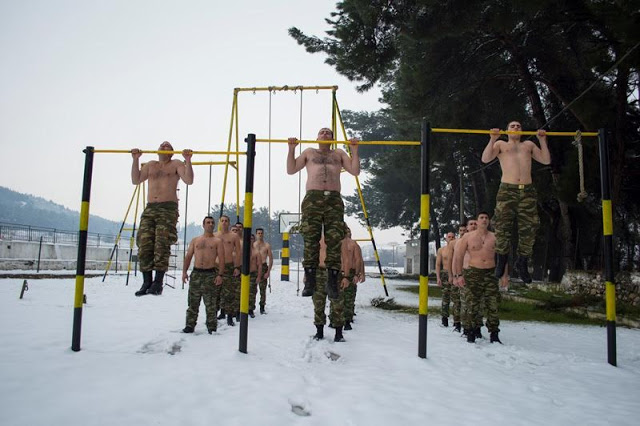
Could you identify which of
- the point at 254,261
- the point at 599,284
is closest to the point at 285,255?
the point at 254,261

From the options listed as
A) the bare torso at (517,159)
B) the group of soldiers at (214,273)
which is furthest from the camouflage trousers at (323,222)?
the bare torso at (517,159)

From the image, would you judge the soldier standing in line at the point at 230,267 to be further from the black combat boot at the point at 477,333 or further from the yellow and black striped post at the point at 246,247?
the black combat boot at the point at 477,333

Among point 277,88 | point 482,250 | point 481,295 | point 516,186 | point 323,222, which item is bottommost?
point 481,295

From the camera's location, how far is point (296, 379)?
13.3 ft

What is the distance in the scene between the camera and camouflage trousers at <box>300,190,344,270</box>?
536 centimetres

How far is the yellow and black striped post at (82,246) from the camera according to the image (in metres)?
4.82

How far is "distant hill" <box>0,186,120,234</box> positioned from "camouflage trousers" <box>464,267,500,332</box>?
118m

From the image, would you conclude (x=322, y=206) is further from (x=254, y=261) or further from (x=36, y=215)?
(x=36, y=215)

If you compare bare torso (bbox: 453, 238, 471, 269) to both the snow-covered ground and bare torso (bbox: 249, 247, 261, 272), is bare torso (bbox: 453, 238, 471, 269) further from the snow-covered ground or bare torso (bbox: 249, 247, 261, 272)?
bare torso (bbox: 249, 247, 261, 272)

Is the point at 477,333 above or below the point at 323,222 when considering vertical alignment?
below

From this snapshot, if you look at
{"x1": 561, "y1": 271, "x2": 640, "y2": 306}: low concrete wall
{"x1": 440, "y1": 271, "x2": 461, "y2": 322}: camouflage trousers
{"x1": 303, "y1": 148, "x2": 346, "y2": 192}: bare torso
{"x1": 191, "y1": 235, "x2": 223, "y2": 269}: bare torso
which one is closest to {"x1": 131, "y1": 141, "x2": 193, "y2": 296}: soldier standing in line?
{"x1": 191, "y1": 235, "x2": 223, "y2": 269}: bare torso

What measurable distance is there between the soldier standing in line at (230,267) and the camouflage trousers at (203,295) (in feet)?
4.28

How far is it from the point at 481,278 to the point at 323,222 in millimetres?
3173

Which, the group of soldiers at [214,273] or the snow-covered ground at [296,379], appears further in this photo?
the group of soldiers at [214,273]
